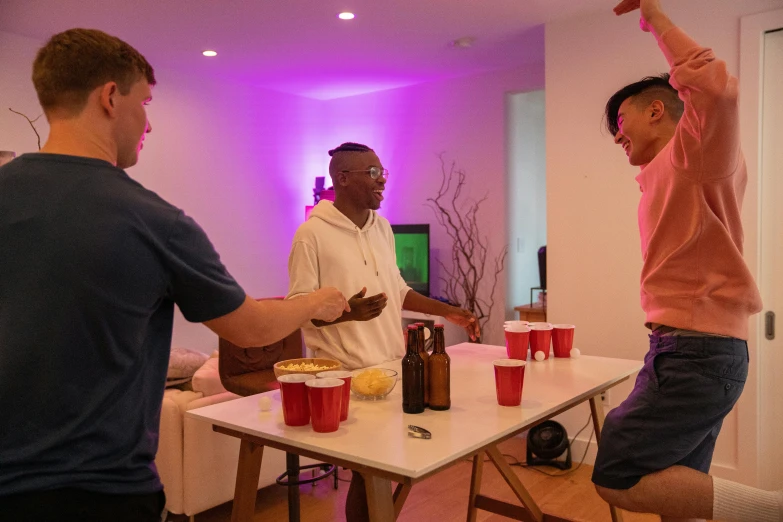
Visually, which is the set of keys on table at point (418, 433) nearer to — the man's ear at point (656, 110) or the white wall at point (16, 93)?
the man's ear at point (656, 110)

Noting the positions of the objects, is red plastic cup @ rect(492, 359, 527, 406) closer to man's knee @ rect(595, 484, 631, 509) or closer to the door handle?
man's knee @ rect(595, 484, 631, 509)

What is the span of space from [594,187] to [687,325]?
231 cm

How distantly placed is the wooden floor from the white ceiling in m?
2.76

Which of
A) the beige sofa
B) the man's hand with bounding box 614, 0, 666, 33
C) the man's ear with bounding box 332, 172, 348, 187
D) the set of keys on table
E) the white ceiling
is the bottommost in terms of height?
the beige sofa

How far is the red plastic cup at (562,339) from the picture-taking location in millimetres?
2412

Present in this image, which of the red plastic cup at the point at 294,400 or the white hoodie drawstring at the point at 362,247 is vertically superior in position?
the white hoodie drawstring at the point at 362,247

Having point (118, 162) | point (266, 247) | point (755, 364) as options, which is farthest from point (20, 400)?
point (266, 247)

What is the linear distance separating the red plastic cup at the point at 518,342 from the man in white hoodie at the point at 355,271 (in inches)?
5.5

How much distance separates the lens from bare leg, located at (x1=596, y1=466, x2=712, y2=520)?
1.69 meters

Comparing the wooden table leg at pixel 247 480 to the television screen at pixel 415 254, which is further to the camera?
the television screen at pixel 415 254

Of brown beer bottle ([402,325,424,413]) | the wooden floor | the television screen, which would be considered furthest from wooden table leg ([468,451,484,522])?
the television screen

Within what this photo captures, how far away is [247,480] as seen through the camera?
171cm

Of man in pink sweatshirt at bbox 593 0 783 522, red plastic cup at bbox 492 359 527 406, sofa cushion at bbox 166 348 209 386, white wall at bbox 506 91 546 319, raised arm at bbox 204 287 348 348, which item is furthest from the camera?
white wall at bbox 506 91 546 319

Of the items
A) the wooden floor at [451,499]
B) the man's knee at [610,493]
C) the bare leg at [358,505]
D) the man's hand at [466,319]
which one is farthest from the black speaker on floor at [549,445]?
the man's knee at [610,493]
